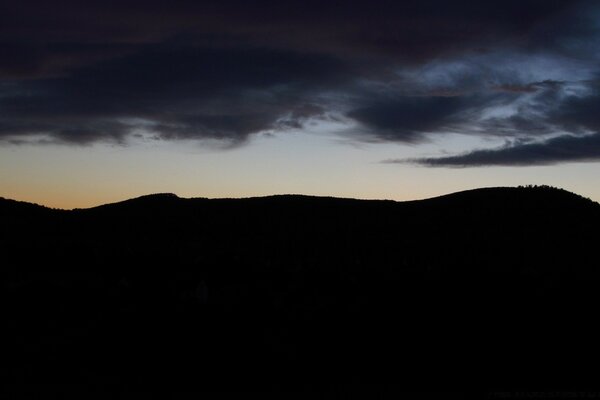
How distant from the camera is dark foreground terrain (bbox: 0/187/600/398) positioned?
39.9 feet

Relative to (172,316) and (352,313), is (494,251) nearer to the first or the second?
(352,313)

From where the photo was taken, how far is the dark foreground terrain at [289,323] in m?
12.2

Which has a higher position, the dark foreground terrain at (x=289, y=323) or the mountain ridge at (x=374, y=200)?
the mountain ridge at (x=374, y=200)

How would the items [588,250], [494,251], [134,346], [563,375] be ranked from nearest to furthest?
1. [563,375]
2. [134,346]
3. [494,251]
4. [588,250]

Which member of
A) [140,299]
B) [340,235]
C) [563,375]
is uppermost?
[340,235]

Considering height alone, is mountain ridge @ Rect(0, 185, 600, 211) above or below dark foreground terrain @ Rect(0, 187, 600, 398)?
above

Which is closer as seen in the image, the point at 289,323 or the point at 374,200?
the point at 289,323

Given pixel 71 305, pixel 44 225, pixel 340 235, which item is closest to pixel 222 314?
pixel 71 305

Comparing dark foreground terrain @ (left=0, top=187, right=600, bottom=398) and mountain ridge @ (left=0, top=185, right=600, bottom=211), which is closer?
dark foreground terrain @ (left=0, top=187, right=600, bottom=398)

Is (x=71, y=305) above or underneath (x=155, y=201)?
underneath

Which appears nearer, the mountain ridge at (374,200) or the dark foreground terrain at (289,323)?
the dark foreground terrain at (289,323)

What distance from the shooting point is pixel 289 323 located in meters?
14.9

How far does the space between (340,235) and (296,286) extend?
783 inches

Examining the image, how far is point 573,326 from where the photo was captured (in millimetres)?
14703
